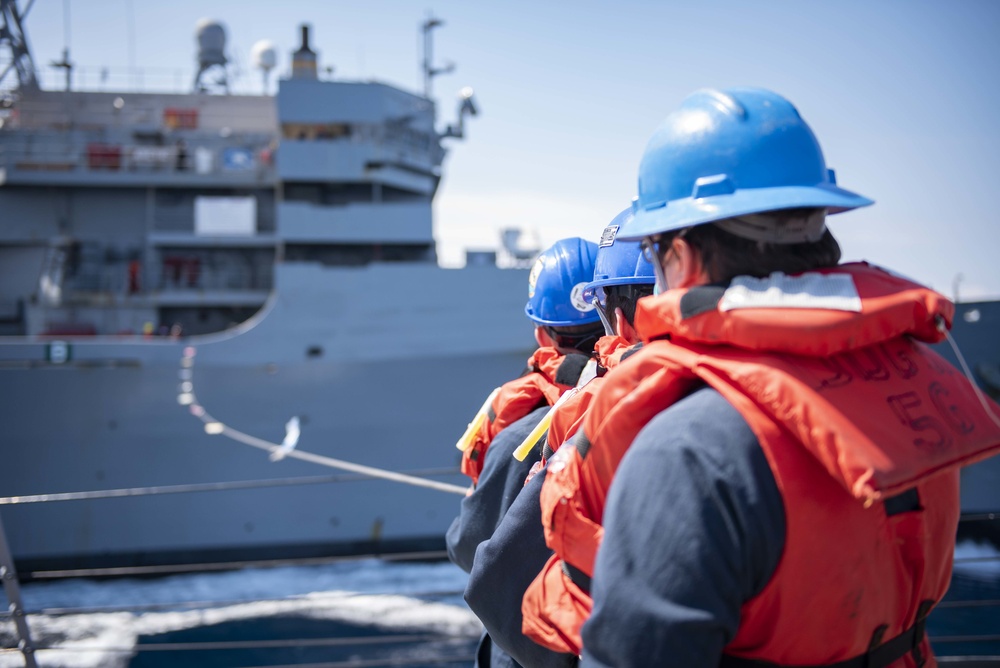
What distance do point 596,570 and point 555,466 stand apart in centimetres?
21

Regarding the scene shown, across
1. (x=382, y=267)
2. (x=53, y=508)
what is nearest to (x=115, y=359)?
(x=53, y=508)

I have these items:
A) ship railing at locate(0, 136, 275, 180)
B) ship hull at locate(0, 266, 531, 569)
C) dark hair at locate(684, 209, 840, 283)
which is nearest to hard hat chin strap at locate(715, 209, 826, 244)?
dark hair at locate(684, 209, 840, 283)

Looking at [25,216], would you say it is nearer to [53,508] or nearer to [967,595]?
[53,508]

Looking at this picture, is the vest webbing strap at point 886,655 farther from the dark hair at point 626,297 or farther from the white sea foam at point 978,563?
the white sea foam at point 978,563

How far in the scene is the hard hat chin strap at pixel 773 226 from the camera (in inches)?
38.5

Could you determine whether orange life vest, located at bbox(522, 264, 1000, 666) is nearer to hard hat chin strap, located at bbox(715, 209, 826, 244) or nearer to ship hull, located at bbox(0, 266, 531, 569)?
hard hat chin strap, located at bbox(715, 209, 826, 244)

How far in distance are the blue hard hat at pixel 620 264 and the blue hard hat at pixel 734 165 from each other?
1.55 ft

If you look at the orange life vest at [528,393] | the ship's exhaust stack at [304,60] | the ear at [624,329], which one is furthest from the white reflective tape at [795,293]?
the ship's exhaust stack at [304,60]

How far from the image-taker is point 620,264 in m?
1.60

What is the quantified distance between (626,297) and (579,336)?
0.40m

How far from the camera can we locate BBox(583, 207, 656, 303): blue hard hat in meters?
1.57

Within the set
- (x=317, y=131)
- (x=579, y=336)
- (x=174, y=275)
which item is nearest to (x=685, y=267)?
(x=579, y=336)

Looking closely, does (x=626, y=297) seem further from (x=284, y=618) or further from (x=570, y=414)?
(x=284, y=618)

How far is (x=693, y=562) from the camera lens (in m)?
0.82
